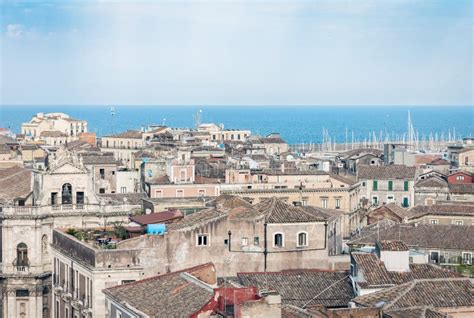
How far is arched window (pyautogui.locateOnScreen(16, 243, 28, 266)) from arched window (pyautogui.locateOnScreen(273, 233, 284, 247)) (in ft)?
43.2

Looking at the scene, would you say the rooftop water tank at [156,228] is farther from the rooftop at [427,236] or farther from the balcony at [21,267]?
the rooftop at [427,236]

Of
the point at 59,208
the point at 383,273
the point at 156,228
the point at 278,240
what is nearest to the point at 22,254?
the point at 59,208

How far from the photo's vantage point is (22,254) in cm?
4894

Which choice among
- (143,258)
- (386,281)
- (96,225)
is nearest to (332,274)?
(386,281)

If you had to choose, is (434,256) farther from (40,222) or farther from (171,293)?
(171,293)

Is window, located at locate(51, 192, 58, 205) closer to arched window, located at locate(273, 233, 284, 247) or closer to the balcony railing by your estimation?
the balcony railing

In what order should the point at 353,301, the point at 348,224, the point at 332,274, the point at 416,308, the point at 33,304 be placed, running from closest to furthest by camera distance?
the point at 416,308 < the point at 353,301 < the point at 332,274 < the point at 33,304 < the point at 348,224

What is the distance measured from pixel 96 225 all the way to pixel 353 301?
18915 mm

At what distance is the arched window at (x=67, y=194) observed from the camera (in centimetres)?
4978

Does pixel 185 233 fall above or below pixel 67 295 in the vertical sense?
above

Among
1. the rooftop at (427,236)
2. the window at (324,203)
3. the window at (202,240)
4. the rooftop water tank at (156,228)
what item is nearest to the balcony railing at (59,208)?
the rooftop water tank at (156,228)

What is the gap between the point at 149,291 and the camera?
1307 inches

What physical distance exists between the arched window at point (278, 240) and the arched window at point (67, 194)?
12591 millimetres

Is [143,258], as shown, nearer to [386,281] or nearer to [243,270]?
[243,270]
